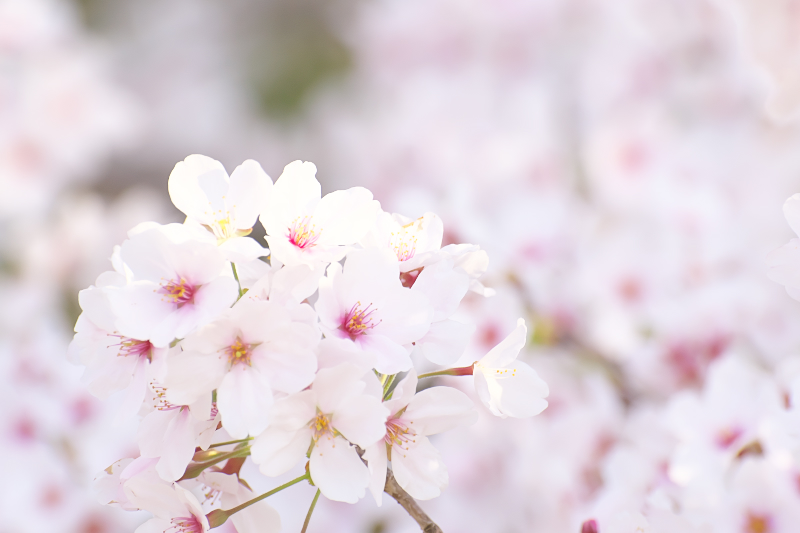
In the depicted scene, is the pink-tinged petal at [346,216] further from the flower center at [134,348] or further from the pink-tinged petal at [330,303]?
the flower center at [134,348]

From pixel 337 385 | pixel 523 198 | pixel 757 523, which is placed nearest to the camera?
pixel 337 385

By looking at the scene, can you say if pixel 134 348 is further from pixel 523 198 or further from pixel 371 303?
pixel 523 198

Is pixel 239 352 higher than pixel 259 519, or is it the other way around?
pixel 239 352

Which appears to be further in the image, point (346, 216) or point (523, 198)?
point (523, 198)

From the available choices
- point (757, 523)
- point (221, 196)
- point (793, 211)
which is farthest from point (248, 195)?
point (757, 523)

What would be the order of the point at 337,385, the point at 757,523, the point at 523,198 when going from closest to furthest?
the point at 337,385 < the point at 757,523 < the point at 523,198

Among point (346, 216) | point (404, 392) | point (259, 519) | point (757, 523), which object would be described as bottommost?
point (757, 523)

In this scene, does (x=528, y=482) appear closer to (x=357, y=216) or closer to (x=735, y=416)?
(x=735, y=416)

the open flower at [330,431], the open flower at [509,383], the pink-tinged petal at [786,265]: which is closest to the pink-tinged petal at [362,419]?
the open flower at [330,431]
